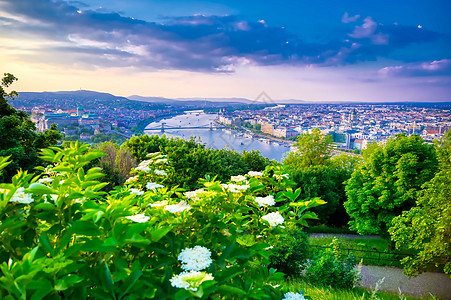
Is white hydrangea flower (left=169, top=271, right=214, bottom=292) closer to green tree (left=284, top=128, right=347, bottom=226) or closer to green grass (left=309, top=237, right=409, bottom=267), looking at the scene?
green tree (left=284, top=128, right=347, bottom=226)

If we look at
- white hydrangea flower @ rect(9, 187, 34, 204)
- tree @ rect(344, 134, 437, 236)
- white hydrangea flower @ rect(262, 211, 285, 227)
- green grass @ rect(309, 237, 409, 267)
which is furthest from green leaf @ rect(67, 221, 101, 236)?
tree @ rect(344, 134, 437, 236)

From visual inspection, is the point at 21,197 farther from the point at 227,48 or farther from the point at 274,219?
the point at 227,48

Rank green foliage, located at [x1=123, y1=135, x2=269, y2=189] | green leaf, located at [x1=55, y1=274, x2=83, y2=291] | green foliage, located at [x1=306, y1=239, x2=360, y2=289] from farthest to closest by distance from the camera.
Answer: green foliage, located at [x1=123, y1=135, x2=269, y2=189], green foliage, located at [x1=306, y1=239, x2=360, y2=289], green leaf, located at [x1=55, y1=274, x2=83, y2=291]

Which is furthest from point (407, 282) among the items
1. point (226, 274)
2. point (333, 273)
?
point (226, 274)

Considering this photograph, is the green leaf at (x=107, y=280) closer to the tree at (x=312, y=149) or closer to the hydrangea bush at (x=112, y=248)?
the hydrangea bush at (x=112, y=248)

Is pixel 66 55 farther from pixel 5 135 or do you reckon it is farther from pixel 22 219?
pixel 22 219

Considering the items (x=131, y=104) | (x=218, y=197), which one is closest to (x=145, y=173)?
(x=218, y=197)
